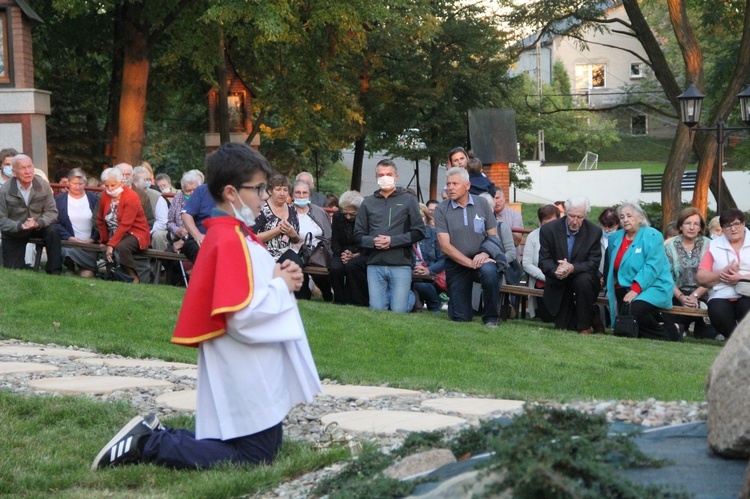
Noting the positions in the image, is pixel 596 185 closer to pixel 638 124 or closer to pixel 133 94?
pixel 638 124

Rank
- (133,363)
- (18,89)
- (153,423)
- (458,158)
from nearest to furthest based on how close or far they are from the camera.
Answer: (153,423)
(133,363)
(458,158)
(18,89)

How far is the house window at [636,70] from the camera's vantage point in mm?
70938

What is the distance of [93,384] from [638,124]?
229 feet

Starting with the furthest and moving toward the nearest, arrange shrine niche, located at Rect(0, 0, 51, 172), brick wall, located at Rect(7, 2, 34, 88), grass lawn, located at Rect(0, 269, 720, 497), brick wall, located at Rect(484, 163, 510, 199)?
1. brick wall, located at Rect(7, 2, 34, 88)
2. shrine niche, located at Rect(0, 0, 51, 172)
3. brick wall, located at Rect(484, 163, 510, 199)
4. grass lawn, located at Rect(0, 269, 720, 497)

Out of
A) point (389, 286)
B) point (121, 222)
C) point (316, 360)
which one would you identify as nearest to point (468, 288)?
point (389, 286)

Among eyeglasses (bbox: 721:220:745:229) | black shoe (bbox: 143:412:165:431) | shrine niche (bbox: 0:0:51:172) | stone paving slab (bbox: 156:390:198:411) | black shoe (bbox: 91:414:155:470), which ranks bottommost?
stone paving slab (bbox: 156:390:198:411)

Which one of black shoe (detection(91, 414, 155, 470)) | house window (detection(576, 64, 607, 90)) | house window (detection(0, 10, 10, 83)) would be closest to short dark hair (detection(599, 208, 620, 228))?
black shoe (detection(91, 414, 155, 470))

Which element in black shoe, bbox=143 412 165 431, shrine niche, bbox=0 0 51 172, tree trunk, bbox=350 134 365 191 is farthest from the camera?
tree trunk, bbox=350 134 365 191

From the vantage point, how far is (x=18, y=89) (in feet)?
69.3

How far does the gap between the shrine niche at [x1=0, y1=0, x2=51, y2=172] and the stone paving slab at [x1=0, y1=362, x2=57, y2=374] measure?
13009mm

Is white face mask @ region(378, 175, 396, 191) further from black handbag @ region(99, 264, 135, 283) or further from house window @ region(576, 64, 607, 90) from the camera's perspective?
house window @ region(576, 64, 607, 90)

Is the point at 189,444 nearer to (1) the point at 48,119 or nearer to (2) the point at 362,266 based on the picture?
(2) the point at 362,266

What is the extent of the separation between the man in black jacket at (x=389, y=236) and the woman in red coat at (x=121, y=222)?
3548 millimetres

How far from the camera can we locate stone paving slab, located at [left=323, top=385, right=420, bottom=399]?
7742 mm
